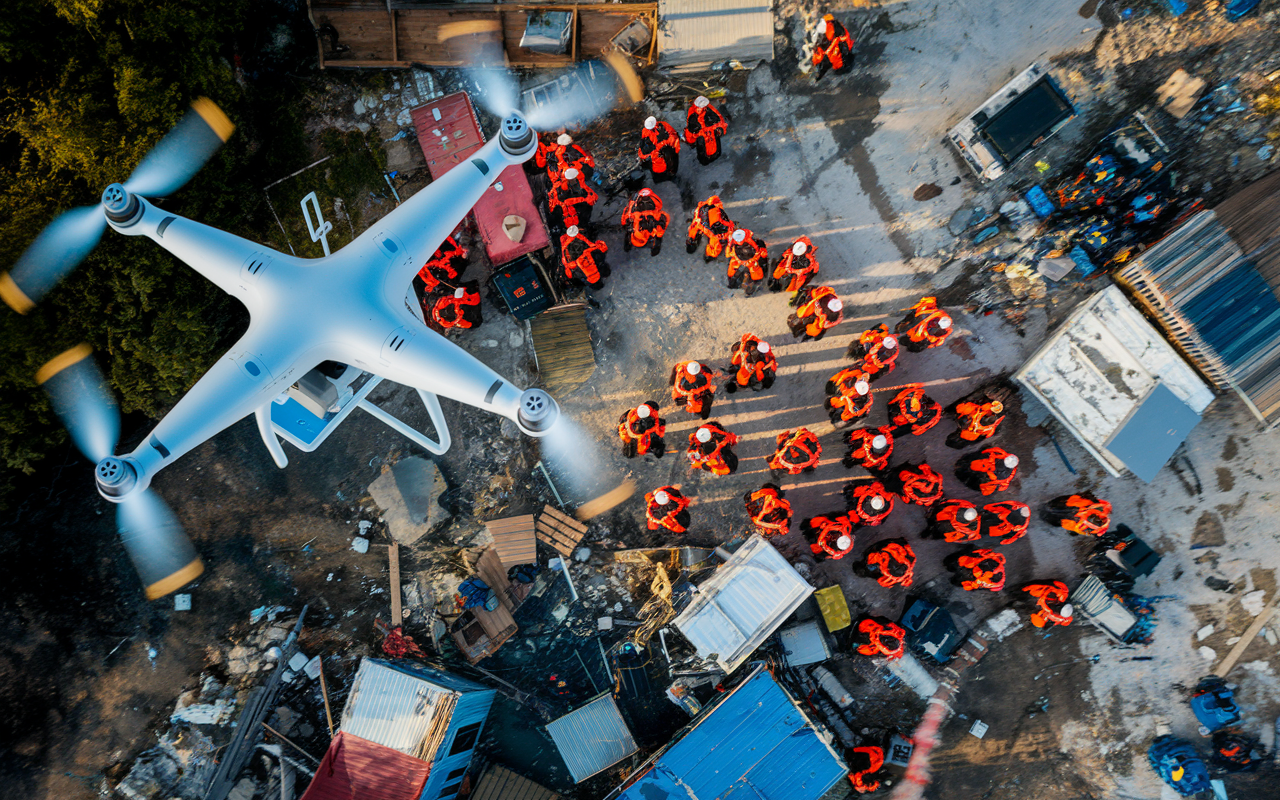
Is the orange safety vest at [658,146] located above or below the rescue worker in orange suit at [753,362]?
above

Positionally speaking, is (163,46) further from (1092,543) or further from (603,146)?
(1092,543)

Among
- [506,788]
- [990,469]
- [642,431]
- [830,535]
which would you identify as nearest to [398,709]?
[506,788]

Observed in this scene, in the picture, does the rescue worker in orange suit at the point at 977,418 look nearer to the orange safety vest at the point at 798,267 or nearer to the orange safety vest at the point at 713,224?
the orange safety vest at the point at 798,267

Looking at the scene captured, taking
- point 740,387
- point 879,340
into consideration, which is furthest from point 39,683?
point 879,340

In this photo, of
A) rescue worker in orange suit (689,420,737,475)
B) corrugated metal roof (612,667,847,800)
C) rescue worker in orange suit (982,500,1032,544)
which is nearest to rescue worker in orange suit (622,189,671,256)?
rescue worker in orange suit (689,420,737,475)

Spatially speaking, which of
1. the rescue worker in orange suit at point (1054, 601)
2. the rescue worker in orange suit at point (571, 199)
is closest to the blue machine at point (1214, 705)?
the rescue worker in orange suit at point (1054, 601)

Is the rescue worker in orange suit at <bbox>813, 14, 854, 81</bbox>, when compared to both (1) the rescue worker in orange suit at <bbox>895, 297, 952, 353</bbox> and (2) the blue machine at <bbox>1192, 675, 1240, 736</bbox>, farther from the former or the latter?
(2) the blue machine at <bbox>1192, 675, 1240, 736</bbox>
